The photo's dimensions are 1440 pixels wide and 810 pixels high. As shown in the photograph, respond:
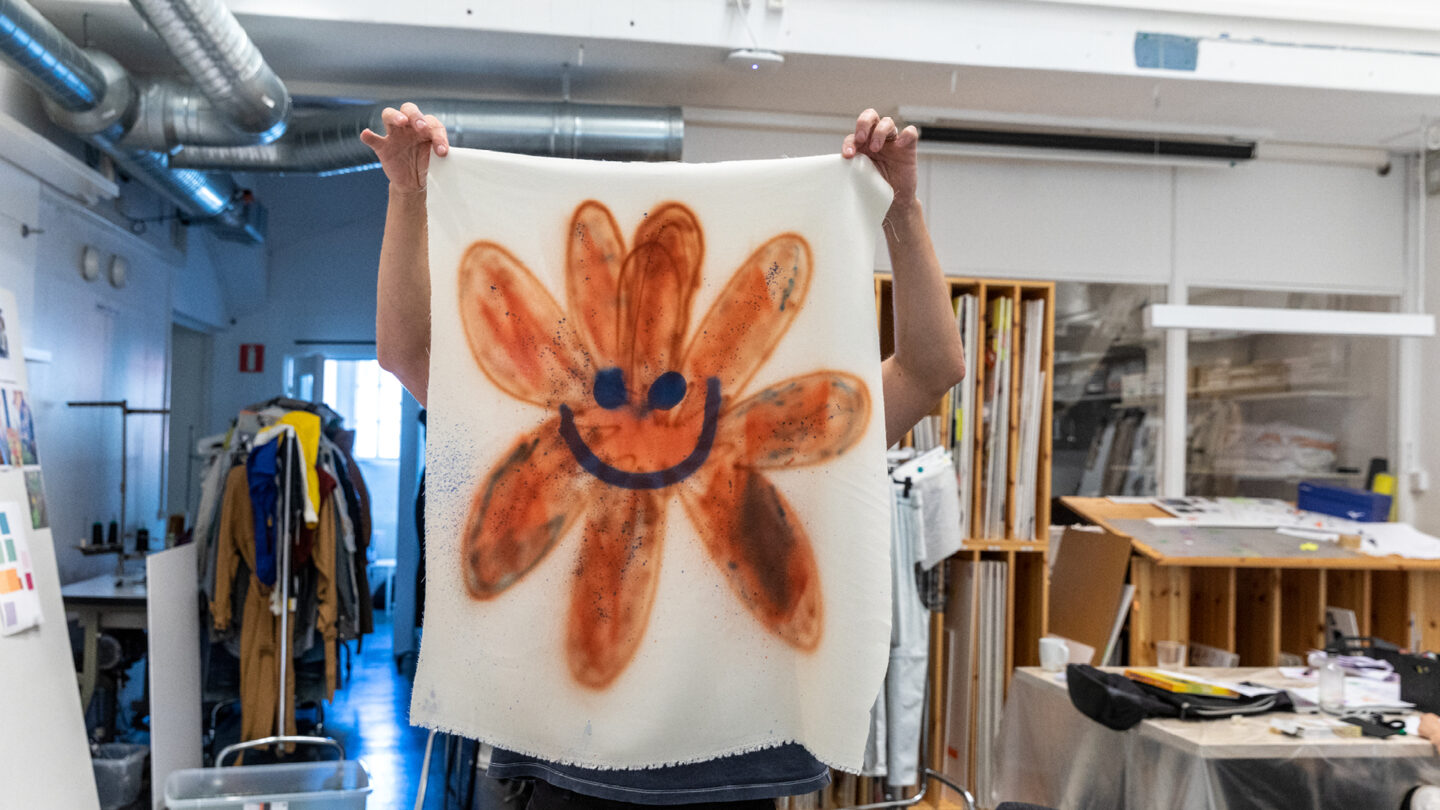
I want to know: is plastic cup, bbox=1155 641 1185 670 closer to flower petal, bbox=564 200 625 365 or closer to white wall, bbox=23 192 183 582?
flower petal, bbox=564 200 625 365

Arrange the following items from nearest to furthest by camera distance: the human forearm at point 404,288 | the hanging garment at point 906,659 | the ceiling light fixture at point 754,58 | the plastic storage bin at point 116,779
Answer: the human forearm at point 404,288, the hanging garment at point 906,659, the ceiling light fixture at point 754,58, the plastic storage bin at point 116,779

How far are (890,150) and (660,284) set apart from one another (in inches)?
13.9

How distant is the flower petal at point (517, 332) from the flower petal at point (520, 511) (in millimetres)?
70

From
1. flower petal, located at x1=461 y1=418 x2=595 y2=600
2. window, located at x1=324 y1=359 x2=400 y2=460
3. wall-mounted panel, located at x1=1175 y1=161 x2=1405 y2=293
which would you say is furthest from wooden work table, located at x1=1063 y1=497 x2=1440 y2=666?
window, located at x1=324 y1=359 x2=400 y2=460

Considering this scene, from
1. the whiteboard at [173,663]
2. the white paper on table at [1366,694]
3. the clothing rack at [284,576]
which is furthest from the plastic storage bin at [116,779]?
the white paper on table at [1366,694]

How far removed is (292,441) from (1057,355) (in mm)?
3475

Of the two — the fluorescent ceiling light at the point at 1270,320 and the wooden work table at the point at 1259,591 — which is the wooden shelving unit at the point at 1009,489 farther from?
the fluorescent ceiling light at the point at 1270,320

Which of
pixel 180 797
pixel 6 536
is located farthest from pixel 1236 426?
pixel 6 536

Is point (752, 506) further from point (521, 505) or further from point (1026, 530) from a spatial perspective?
point (1026, 530)

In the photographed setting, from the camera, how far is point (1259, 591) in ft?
12.6

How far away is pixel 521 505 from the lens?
1.34 metres

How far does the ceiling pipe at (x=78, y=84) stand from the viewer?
315 centimetres

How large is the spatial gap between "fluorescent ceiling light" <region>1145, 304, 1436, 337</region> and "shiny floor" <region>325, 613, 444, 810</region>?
9.64 ft

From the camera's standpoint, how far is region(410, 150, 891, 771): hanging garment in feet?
4.31
